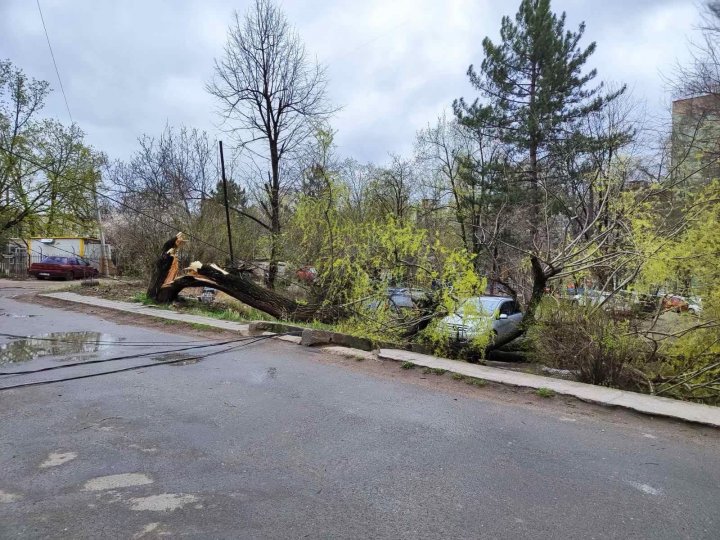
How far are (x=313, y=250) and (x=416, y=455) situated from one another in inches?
376

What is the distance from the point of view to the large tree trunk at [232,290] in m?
12.8

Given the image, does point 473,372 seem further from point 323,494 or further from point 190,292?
point 190,292

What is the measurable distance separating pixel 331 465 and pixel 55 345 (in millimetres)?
7869

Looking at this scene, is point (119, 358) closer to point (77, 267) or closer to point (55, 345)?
point (55, 345)

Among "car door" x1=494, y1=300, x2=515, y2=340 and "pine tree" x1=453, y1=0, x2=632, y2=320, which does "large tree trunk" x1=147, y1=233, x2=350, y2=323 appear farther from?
"pine tree" x1=453, y1=0, x2=632, y2=320

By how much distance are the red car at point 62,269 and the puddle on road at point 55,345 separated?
22652 mm

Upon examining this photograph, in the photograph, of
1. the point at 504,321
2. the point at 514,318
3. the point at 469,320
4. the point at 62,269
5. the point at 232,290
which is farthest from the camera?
the point at 62,269

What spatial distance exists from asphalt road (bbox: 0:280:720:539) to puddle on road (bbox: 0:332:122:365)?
6.01 feet

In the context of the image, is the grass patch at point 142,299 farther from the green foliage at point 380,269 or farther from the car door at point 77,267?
the car door at point 77,267

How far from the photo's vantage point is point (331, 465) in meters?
4.13

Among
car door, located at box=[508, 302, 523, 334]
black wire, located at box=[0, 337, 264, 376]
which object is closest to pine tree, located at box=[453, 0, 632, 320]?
car door, located at box=[508, 302, 523, 334]

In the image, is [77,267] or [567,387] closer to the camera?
[567,387]

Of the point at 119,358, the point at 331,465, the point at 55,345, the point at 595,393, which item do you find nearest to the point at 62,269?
the point at 55,345

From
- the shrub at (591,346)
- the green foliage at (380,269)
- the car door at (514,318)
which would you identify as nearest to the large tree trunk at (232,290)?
the green foliage at (380,269)
